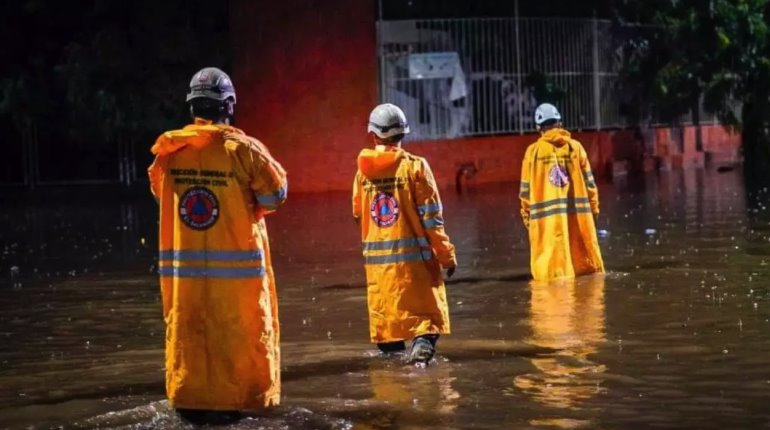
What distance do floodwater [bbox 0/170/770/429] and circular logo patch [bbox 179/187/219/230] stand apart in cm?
111

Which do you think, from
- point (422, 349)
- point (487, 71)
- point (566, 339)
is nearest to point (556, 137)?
point (566, 339)

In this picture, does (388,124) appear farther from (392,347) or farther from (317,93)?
(317,93)

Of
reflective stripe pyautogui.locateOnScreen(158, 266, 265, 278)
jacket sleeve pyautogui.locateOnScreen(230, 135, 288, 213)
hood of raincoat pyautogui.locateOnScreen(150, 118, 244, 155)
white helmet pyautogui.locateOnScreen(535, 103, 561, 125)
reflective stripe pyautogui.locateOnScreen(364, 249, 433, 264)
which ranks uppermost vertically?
white helmet pyautogui.locateOnScreen(535, 103, 561, 125)

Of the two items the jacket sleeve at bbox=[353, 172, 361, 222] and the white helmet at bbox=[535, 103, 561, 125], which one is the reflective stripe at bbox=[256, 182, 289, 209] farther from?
the white helmet at bbox=[535, 103, 561, 125]

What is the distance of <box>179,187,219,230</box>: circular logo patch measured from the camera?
7699 millimetres

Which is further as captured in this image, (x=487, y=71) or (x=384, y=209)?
(x=487, y=71)

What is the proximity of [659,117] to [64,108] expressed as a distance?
13.8m

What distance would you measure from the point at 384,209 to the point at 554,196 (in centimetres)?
417

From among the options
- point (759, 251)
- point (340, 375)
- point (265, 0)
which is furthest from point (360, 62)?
point (340, 375)

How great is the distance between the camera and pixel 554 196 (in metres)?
13.6

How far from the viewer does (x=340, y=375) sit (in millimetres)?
9359

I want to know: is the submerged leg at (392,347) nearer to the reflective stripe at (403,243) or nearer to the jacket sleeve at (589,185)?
the reflective stripe at (403,243)

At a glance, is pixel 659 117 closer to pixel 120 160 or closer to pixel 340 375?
pixel 120 160

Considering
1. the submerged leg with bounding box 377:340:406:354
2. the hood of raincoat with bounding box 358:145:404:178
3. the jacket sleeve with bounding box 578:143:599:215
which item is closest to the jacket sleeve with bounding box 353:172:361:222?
the hood of raincoat with bounding box 358:145:404:178
